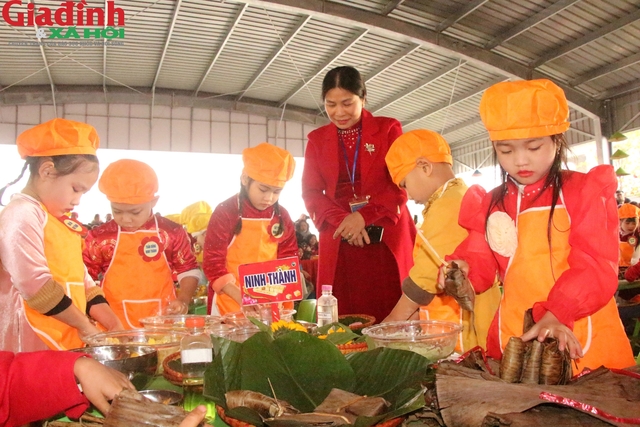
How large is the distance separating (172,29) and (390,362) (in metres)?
10.4

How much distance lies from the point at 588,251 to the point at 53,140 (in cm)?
175

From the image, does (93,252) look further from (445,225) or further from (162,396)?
(162,396)

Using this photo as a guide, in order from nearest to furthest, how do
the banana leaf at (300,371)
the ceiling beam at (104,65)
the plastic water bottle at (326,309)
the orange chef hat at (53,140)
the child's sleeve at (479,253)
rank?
the banana leaf at (300,371)
the child's sleeve at (479,253)
the plastic water bottle at (326,309)
the orange chef hat at (53,140)
the ceiling beam at (104,65)

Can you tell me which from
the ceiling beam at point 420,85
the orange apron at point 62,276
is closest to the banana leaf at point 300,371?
the orange apron at point 62,276

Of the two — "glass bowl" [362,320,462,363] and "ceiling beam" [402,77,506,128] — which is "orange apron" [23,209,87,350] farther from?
"ceiling beam" [402,77,506,128]

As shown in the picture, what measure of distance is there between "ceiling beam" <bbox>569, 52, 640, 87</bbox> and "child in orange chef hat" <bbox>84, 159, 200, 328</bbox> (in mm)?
10372

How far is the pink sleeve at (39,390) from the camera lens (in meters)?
0.98

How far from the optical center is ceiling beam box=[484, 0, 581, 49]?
8.50 m

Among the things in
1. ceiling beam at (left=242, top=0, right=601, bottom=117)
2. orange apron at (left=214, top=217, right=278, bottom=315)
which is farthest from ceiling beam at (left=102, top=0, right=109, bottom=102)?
orange apron at (left=214, top=217, right=278, bottom=315)

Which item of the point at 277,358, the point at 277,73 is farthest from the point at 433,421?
the point at 277,73

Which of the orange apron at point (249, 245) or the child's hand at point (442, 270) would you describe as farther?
the orange apron at point (249, 245)

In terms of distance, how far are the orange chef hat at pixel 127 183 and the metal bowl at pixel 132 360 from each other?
1399mm

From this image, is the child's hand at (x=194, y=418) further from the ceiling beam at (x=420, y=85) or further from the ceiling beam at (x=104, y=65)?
the ceiling beam at (x=420, y=85)

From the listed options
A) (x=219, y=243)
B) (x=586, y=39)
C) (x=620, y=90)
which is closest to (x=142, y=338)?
(x=219, y=243)
